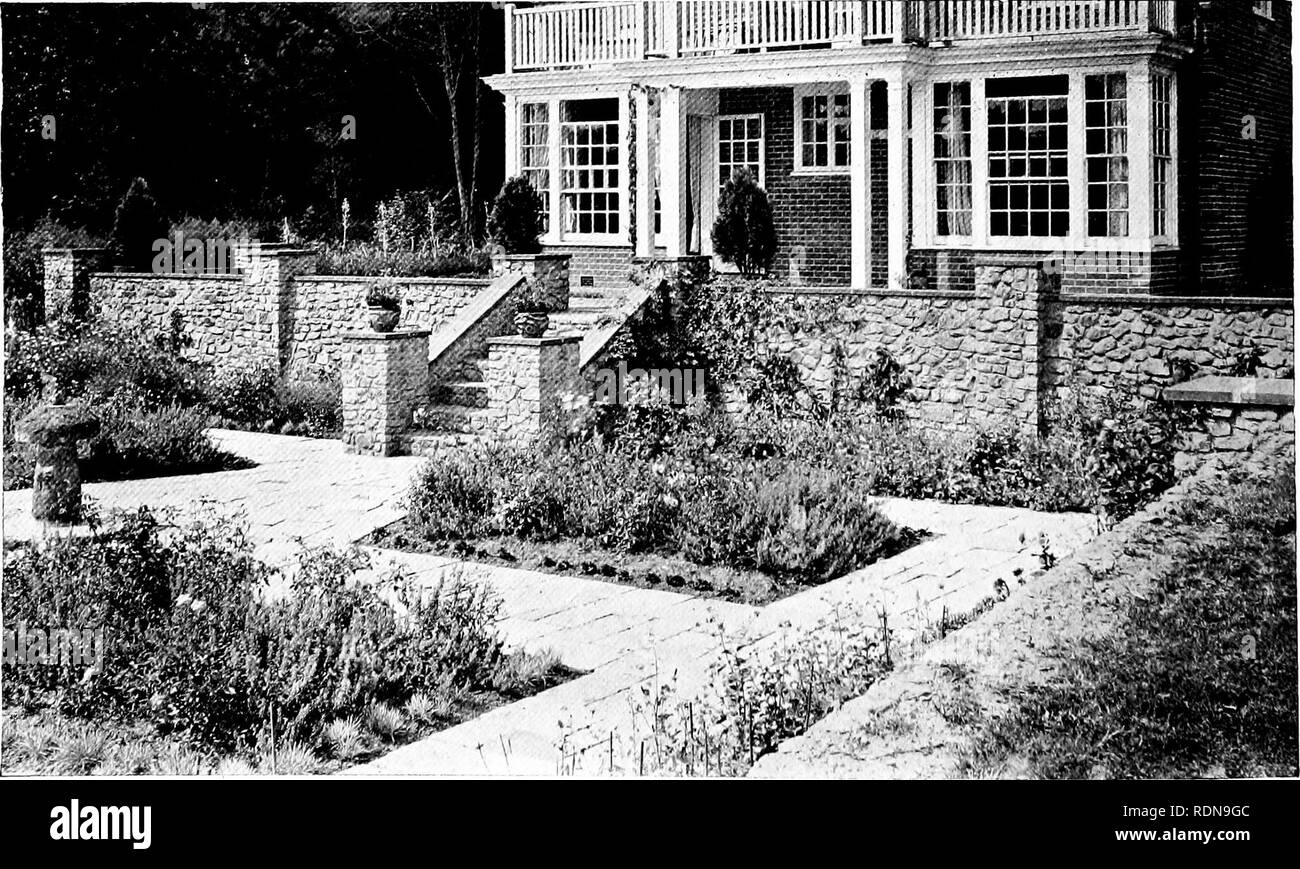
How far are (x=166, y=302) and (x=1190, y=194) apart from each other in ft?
27.7

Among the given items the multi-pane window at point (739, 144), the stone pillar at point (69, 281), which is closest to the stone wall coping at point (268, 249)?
the stone pillar at point (69, 281)

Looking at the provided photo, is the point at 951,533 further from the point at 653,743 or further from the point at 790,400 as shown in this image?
the point at 653,743

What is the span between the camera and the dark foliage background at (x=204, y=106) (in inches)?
422

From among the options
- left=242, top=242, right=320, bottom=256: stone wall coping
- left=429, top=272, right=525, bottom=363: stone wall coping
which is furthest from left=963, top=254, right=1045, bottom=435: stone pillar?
left=242, top=242, right=320, bottom=256: stone wall coping

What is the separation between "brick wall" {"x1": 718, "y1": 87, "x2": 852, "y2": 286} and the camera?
54.1 feet

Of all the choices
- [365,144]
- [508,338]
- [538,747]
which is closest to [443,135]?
[365,144]

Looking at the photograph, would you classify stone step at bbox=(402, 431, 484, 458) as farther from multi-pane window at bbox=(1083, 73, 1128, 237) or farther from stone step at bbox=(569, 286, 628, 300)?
multi-pane window at bbox=(1083, 73, 1128, 237)

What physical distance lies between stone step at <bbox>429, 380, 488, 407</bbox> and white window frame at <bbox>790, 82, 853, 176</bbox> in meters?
5.38

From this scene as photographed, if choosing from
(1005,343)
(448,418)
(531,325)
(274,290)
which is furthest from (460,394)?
(1005,343)

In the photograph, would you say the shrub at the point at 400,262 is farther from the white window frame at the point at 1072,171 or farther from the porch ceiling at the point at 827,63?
the white window frame at the point at 1072,171

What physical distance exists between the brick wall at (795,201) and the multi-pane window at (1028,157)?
6.64 feet

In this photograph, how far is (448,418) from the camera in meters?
13.0

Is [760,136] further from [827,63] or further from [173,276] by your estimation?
[173,276]

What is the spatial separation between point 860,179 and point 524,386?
5.22 m
